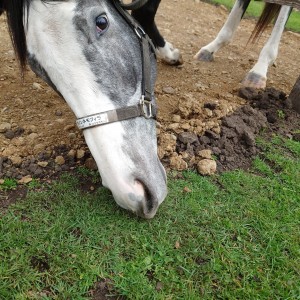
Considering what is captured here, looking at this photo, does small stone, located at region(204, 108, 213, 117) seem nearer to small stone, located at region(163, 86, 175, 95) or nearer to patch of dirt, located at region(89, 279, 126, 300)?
small stone, located at region(163, 86, 175, 95)

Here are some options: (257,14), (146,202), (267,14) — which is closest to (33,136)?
(146,202)

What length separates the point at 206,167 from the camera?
2484 millimetres

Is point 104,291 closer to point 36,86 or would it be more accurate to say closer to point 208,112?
point 208,112

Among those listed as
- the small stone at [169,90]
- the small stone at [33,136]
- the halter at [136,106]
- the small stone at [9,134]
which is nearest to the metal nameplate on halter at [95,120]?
the halter at [136,106]

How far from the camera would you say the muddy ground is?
251 cm

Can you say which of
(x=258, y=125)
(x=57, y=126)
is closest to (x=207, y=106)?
(x=258, y=125)

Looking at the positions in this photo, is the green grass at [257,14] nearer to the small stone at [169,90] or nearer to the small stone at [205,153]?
the small stone at [169,90]

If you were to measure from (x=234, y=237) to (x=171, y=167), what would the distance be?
0.68m

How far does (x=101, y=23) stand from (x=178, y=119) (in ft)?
4.15

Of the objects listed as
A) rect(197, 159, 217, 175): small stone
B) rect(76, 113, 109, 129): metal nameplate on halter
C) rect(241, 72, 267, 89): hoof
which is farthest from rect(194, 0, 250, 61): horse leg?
rect(76, 113, 109, 129): metal nameplate on halter

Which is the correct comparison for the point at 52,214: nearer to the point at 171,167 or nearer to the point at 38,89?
the point at 171,167

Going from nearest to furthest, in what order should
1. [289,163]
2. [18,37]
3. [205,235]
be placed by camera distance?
[18,37] < [205,235] < [289,163]

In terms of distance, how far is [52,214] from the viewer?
2.06 metres

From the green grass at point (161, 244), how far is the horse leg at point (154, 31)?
1.67 metres
